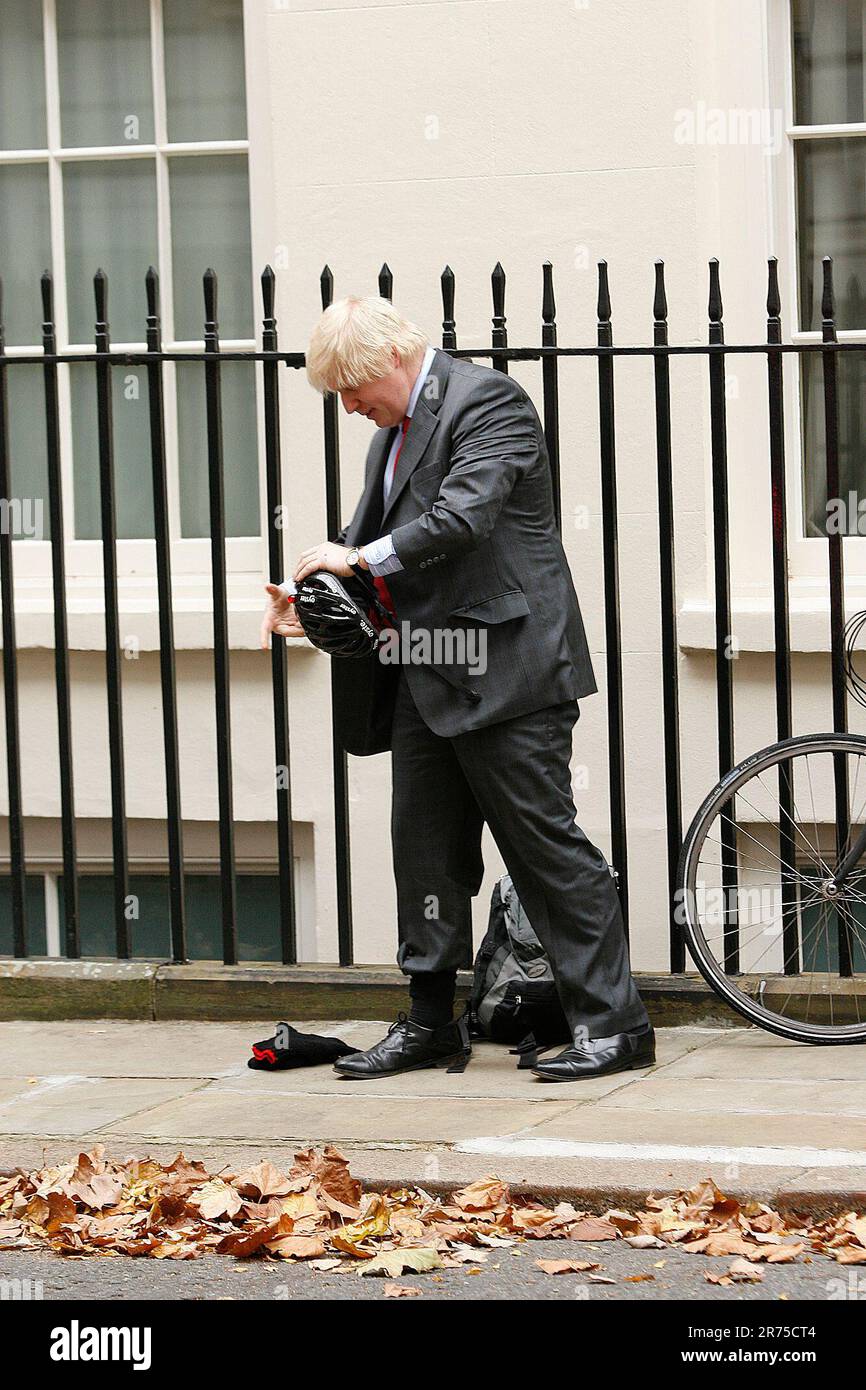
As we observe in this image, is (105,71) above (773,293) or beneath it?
above

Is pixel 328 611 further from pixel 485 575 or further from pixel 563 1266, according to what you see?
pixel 563 1266

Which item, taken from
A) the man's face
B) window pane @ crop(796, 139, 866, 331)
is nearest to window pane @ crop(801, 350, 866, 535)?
window pane @ crop(796, 139, 866, 331)

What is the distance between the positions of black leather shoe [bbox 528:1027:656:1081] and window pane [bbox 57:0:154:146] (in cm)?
405

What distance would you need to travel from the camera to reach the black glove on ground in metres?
5.12

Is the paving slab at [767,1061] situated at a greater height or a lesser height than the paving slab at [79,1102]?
greater

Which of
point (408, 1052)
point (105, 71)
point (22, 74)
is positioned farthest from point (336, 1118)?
point (22, 74)

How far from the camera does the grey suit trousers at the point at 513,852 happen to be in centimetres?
481

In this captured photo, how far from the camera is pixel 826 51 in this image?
672 centimetres

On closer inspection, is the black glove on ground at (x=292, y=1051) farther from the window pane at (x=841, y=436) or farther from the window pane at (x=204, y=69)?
the window pane at (x=204, y=69)

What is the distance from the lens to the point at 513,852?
487 cm

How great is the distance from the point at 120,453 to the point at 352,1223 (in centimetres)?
409

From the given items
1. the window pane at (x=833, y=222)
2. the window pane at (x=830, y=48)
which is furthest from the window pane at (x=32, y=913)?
the window pane at (x=830, y=48)

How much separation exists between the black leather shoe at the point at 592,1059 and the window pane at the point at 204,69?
12.7ft

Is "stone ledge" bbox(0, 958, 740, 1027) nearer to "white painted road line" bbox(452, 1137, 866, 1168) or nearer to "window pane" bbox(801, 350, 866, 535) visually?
"white painted road line" bbox(452, 1137, 866, 1168)
